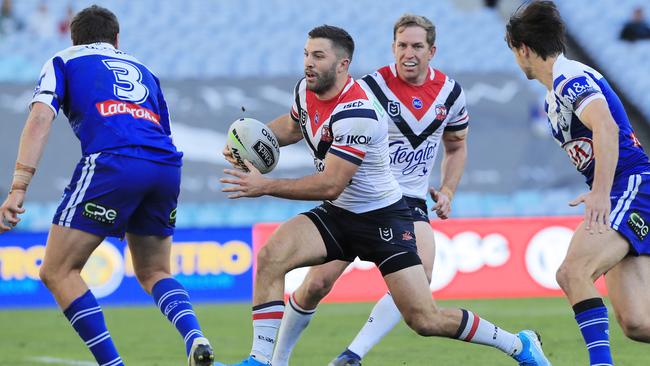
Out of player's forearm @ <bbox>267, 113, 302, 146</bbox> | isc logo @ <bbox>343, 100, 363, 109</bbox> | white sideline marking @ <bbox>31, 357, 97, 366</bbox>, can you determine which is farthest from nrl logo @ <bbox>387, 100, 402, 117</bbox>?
white sideline marking @ <bbox>31, 357, 97, 366</bbox>

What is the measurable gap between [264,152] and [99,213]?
3.59ft

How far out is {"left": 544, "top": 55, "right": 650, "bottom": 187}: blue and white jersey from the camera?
19.5 feet

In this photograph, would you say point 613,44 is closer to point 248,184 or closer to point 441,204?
point 441,204

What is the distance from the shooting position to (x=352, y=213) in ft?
21.6

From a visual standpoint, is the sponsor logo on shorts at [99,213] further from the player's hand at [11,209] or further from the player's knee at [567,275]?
the player's knee at [567,275]

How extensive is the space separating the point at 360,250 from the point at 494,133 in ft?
36.9

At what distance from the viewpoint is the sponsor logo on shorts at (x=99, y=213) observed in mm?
6191

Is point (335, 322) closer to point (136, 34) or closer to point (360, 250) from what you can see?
point (360, 250)

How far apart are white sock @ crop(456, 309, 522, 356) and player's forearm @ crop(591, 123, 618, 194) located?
4.36 feet

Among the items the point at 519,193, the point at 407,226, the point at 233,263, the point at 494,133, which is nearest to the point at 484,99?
the point at 494,133

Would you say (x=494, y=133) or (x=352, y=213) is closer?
(x=352, y=213)

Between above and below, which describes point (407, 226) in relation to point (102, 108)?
below

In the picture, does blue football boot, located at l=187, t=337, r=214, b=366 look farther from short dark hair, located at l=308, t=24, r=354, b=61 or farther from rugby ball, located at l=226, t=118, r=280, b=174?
short dark hair, located at l=308, t=24, r=354, b=61

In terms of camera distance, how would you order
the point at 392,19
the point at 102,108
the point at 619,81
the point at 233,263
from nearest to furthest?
the point at 102,108 < the point at 233,263 < the point at 619,81 < the point at 392,19
